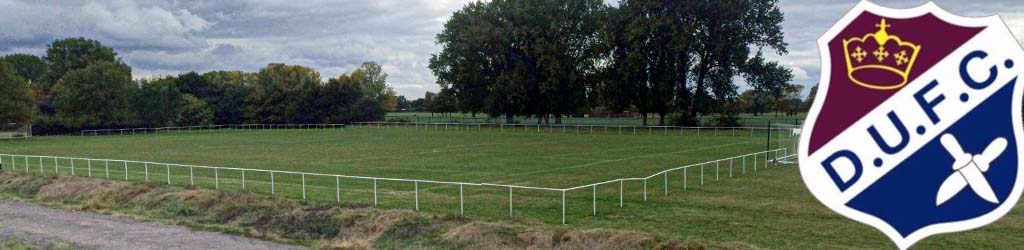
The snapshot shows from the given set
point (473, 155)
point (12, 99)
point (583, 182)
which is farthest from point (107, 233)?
point (12, 99)

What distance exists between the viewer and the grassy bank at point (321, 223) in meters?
14.0

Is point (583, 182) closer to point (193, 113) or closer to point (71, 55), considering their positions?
point (193, 113)

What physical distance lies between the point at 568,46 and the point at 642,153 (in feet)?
102

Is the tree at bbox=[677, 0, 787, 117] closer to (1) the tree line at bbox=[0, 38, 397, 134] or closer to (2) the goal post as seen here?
(2) the goal post

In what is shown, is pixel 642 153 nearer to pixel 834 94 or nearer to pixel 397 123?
pixel 834 94

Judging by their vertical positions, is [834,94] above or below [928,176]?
above

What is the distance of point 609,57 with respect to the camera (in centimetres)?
6425

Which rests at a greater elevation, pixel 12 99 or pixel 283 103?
pixel 12 99

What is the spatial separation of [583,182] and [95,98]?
211ft

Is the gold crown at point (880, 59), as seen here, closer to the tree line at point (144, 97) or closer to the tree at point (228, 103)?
the tree line at point (144, 97)

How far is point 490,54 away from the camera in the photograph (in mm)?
69750

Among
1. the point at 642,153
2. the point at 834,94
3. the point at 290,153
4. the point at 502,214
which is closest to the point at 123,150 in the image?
the point at 290,153

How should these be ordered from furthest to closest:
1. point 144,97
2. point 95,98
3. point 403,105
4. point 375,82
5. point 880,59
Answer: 1. point 403,105
2. point 375,82
3. point 144,97
4. point 95,98
5. point 880,59

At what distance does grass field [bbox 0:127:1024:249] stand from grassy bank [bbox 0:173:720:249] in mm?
1682
